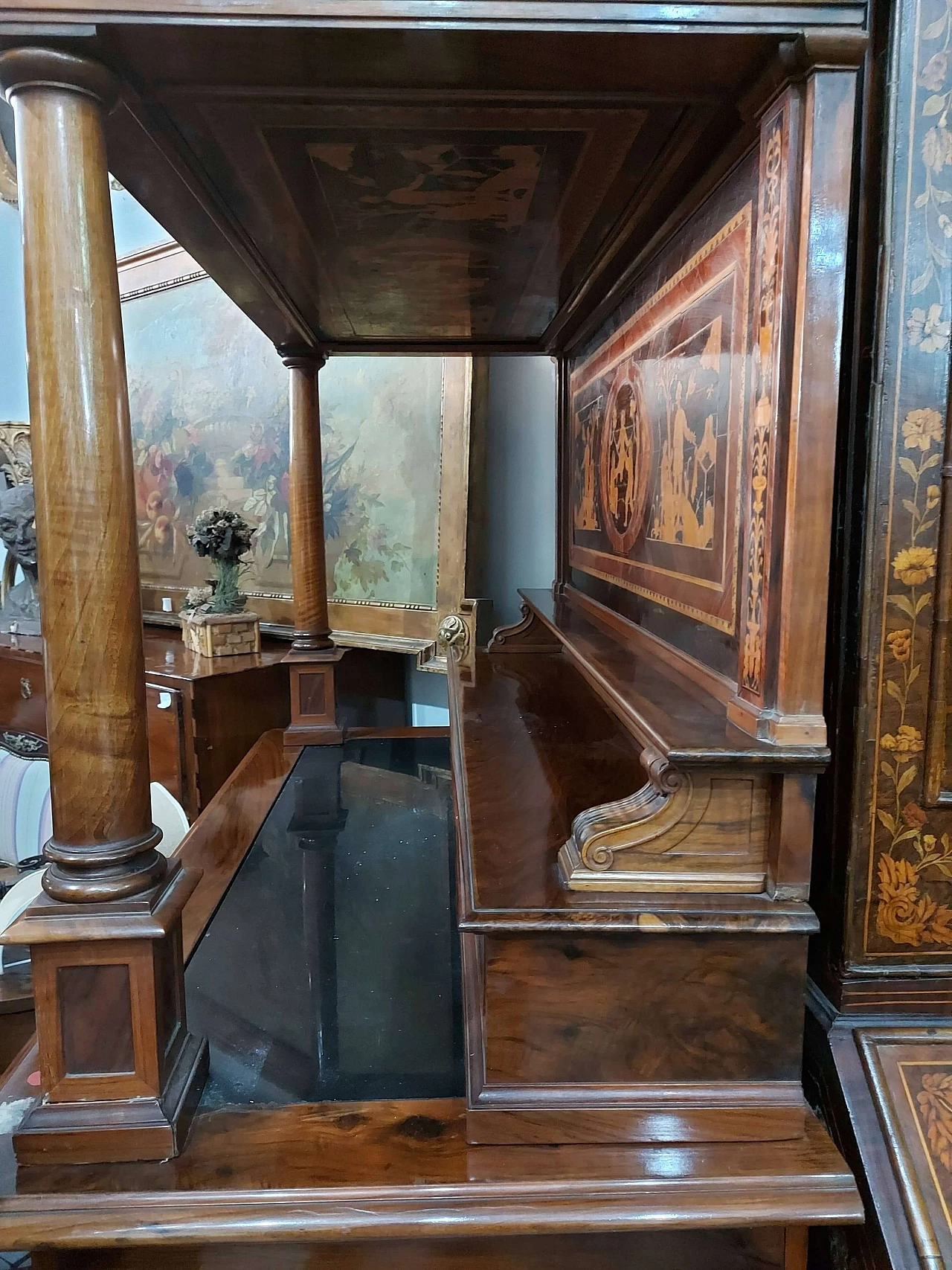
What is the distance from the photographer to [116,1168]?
41.8 inches

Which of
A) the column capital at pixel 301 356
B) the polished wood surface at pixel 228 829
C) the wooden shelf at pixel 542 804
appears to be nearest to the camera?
the wooden shelf at pixel 542 804

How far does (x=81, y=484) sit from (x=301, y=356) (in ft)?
6.20

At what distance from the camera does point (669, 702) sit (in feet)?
4.19

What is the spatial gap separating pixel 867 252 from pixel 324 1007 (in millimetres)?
1429

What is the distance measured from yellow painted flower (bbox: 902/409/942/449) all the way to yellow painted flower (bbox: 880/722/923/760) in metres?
0.38

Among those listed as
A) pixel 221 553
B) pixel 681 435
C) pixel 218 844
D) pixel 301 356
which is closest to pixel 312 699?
pixel 218 844

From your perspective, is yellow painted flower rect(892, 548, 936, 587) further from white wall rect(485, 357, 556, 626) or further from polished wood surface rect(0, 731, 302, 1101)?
white wall rect(485, 357, 556, 626)

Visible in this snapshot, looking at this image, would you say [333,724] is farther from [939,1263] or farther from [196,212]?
[939,1263]

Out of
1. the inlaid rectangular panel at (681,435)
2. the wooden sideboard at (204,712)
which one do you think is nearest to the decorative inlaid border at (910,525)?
the inlaid rectangular panel at (681,435)

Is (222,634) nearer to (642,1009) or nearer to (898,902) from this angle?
(642,1009)

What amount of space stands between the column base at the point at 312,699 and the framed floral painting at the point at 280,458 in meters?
0.73

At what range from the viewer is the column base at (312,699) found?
2.95 meters

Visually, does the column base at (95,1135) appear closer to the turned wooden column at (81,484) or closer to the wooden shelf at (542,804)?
the turned wooden column at (81,484)

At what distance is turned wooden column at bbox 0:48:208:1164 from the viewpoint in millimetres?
1026
